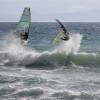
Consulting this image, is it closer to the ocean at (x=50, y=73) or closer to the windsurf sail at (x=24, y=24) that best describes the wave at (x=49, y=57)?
the ocean at (x=50, y=73)

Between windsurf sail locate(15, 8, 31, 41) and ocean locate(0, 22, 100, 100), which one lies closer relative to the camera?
ocean locate(0, 22, 100, 100)

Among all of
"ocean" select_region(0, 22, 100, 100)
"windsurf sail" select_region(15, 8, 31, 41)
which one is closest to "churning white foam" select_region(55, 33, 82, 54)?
"ocean" select_region(0, 22, 100, 100)

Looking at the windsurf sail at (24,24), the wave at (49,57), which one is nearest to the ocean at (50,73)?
the wave at (49,57)

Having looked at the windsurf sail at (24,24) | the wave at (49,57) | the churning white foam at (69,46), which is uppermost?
the windsurf sail at (24,24)

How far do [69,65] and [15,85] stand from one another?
31.3 feet

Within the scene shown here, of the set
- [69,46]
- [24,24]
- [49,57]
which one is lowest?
[49,57]

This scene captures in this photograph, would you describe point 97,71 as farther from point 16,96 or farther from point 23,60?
point 16,96

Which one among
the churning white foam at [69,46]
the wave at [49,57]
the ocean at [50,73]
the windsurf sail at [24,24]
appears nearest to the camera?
the ocean at [50,73]

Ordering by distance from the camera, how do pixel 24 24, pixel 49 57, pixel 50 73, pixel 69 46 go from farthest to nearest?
pixel 69 46 < pixel 49 57 < pixel 24 24 < pixel 50 73

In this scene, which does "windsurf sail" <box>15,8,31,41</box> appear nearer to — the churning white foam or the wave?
the wave

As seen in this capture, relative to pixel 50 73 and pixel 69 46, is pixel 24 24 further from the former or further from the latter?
pixel 50 73

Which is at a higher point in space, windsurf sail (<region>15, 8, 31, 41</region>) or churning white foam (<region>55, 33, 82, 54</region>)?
windsurf sail (<region>15, 8, 31, 41</region>)

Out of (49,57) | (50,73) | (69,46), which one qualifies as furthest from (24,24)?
(50,73)

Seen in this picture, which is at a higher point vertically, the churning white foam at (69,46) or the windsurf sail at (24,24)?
the windsurf sail at (24,24)
